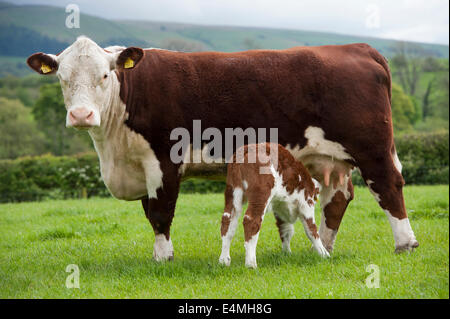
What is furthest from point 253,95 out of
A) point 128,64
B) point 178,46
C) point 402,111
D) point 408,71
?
point 408,71

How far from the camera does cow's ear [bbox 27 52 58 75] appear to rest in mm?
6094

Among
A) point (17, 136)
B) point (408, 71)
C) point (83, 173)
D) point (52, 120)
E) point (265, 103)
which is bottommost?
point (17, 136)

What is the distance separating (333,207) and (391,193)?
101 centimetres

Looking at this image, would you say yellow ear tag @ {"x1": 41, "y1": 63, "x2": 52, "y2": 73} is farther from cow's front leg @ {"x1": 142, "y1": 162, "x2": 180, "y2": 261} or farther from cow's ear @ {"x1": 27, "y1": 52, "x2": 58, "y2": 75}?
cow's front leg @ {"x1": 142, "y1": 162, "x2": 180, "y2": 261}

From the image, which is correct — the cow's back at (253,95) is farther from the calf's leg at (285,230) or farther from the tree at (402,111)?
the tree at (402,111)

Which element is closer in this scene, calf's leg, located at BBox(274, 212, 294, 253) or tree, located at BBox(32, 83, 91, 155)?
calf's leg, located at BBox(274, 212, 294, 253)

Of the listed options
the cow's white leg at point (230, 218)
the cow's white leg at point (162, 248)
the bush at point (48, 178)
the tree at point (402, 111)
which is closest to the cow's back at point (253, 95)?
the cow's white leg at point (230, 218)

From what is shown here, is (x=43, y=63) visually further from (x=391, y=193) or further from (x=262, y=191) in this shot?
(x=391, y=193)

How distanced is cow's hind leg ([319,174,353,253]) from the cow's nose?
3606mm

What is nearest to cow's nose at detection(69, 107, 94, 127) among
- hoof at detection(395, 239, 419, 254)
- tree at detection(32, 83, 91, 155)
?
hoof at detection(395, 239, 419, 254)

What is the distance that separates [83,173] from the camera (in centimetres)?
2048

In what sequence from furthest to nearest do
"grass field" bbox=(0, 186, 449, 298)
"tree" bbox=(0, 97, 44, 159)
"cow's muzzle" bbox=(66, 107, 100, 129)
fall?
"tree" bbox=(0, 97, 44, 159), "cow's muzzle" bbox=(66, 107, 100, 129), "grass field" bbox=(0, 186, 449, 298)
